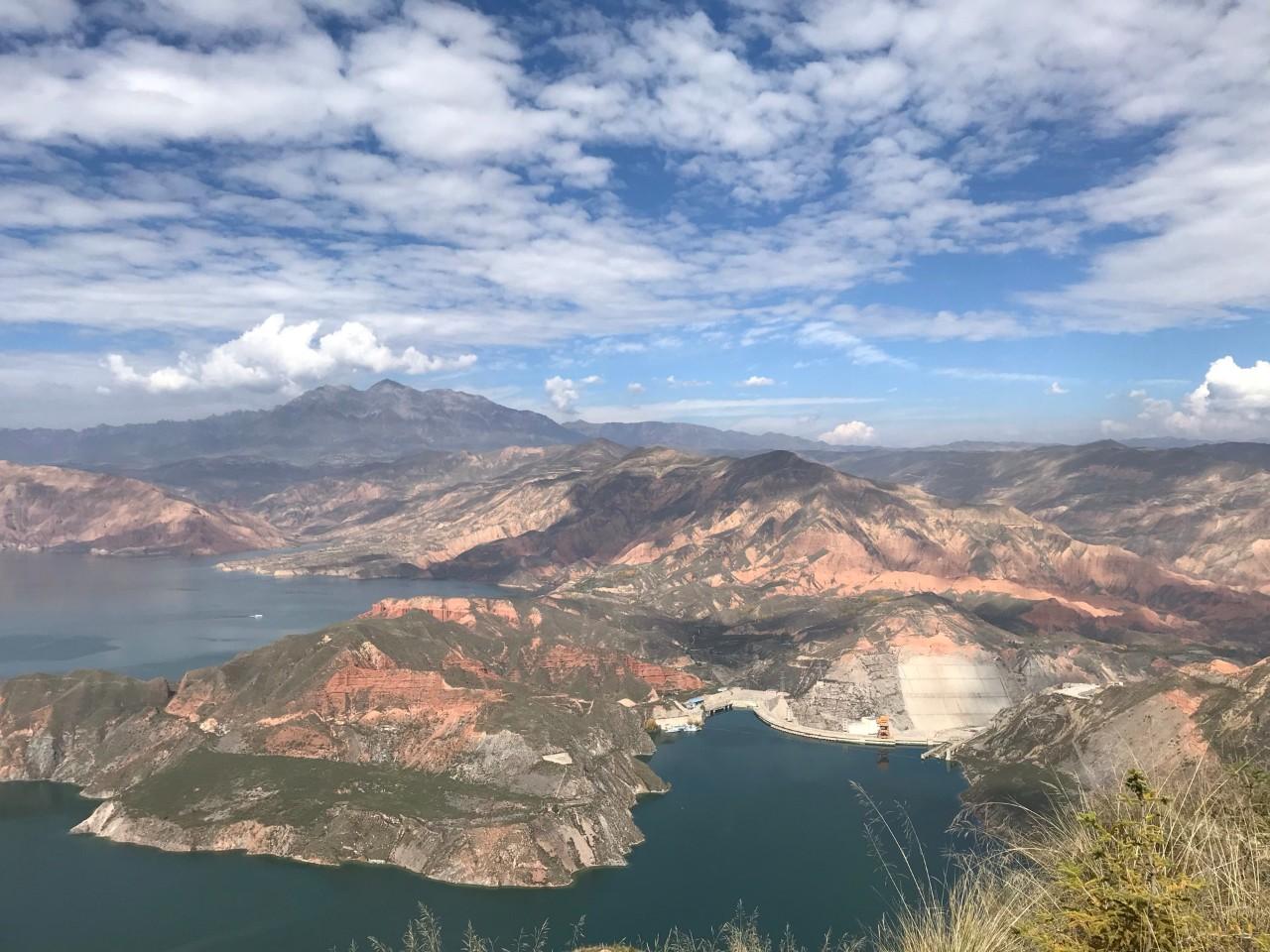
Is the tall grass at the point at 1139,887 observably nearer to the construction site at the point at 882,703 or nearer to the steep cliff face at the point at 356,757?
the steep cliff face at the point at 356,757

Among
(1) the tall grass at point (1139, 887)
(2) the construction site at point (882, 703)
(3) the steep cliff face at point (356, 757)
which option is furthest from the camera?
(2) the construction site at point (882, 703)

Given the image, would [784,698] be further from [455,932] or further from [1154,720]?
[455,932]

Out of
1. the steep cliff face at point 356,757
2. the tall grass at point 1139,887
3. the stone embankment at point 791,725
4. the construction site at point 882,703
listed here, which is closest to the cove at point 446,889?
the steep cliff face at point 356,757

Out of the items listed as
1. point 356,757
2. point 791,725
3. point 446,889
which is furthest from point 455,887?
point 791,725

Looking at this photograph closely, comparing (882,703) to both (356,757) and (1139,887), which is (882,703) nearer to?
(356,757)

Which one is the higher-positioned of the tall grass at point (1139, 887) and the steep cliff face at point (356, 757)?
the tall grass at point (1139, 887)

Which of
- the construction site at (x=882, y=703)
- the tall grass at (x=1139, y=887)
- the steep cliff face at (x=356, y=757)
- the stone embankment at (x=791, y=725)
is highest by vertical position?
the tall grass at (x=1139, y=887)
